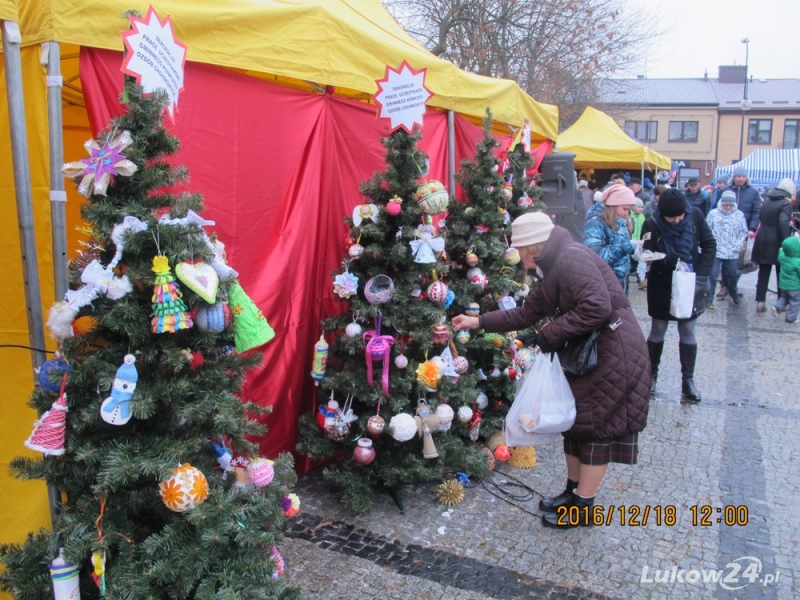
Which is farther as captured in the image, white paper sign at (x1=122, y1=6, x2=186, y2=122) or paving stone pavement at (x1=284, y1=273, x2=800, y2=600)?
paving stone pavement at (x1=284, y1=273, x2=800, y2=600)

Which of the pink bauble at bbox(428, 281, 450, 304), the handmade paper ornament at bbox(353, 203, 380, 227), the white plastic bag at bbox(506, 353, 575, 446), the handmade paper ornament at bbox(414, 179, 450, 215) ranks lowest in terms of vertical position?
the white plastic bag at bbox(506, 353, 575, 446)

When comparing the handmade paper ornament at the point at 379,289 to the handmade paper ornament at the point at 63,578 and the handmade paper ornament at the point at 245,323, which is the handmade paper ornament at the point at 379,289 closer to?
the handmade paper ornament at the point at 245,323

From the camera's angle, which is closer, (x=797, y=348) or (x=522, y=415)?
(x=522, y=415)

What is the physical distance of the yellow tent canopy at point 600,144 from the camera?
14141 millimetres

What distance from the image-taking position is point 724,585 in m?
3.21

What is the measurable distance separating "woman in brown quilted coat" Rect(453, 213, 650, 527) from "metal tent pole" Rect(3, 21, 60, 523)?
2.40m

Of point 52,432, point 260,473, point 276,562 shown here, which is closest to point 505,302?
point 260,473

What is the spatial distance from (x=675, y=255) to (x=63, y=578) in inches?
193

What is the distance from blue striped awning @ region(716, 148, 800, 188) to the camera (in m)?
24.2

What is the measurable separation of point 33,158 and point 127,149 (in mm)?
722

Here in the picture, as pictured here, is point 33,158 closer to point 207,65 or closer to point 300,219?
point 207,65

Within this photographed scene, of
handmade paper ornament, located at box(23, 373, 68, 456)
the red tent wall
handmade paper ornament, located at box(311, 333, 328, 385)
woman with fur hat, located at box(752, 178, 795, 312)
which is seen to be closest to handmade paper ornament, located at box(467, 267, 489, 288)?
the red tent wall

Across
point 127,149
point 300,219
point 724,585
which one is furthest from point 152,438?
point 724,585

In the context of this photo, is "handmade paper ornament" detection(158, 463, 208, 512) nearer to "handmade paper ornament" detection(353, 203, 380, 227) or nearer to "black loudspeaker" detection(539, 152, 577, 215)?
"handmade paper ornament" detection(353, 203, 380, 227)
